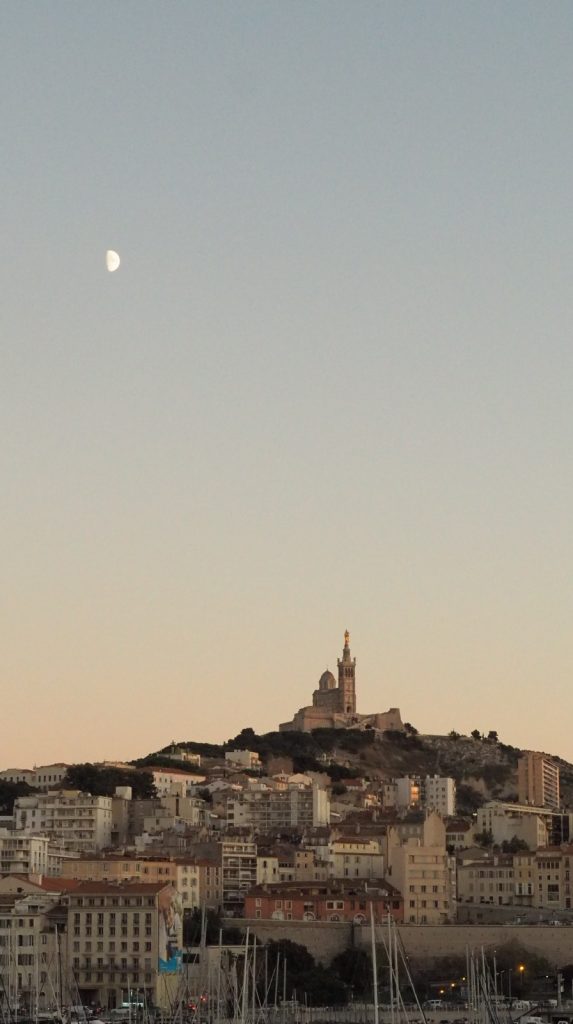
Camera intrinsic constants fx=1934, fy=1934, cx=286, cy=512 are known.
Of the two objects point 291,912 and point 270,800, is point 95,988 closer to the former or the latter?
point 291,912

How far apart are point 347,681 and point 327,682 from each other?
8.60 ft

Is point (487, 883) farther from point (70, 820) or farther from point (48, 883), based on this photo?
point (70, 820)

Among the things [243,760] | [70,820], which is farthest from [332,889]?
[243,760]

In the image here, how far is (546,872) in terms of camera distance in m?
86.6

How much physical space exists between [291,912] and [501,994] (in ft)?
37.9

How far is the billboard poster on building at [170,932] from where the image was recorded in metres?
68.6

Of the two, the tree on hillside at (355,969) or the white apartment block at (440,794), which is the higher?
the white apartment block at (440,794)

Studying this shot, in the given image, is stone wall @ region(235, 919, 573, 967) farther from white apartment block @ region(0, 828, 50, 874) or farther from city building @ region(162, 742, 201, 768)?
city building @ region(162, 742, 201, 768)

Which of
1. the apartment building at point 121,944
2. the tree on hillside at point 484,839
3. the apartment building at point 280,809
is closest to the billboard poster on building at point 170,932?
the apartment building at point 121,944

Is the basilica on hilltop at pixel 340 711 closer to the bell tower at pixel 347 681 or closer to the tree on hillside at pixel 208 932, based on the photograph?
the bell tower at pixel 347 681

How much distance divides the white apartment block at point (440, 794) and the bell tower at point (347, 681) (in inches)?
959

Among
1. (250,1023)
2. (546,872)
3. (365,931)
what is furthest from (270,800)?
(250,1023)

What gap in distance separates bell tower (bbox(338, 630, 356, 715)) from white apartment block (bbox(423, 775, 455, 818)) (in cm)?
2436

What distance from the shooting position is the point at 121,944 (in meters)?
69.2
